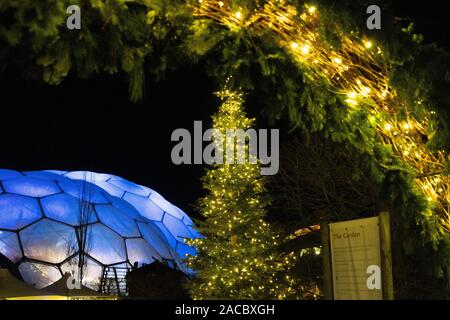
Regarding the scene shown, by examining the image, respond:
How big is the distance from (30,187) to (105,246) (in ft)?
15.8

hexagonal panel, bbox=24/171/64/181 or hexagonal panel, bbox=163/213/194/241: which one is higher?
hexagonal panel, bbox=24/171/64/181

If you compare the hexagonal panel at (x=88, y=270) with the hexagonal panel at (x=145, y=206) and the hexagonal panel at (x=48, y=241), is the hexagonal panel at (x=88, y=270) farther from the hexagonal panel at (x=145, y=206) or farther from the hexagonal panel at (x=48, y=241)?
the hexagonal panel at (x=145, y=206)

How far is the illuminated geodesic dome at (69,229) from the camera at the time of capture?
72.5ft

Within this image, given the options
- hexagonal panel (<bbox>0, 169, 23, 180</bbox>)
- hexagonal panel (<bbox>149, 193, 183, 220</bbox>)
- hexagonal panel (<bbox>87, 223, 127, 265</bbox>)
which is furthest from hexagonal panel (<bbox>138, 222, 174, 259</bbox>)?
hexagonal panel (<bbox>0, 169, 23, 180</bbox>)

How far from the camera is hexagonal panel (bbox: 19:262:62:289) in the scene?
69.3 feet

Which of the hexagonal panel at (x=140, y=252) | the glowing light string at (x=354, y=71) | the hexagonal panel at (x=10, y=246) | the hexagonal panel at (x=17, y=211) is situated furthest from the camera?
the hexagonal panel at (x=140, y=252)

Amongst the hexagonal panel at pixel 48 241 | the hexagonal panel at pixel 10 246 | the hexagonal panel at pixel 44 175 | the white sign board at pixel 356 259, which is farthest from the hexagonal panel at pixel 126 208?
the white sign board at pixel 356 259

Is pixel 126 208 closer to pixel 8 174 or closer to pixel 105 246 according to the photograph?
pixel 105 246

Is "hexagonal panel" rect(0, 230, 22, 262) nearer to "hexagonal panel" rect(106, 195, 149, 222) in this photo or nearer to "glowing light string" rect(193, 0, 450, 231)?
"hexagonal panel" rect(106, 195, 149, 222)

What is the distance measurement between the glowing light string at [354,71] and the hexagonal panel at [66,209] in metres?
20.8

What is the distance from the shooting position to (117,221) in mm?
25547

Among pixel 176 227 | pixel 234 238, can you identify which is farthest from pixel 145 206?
pixel 234 238

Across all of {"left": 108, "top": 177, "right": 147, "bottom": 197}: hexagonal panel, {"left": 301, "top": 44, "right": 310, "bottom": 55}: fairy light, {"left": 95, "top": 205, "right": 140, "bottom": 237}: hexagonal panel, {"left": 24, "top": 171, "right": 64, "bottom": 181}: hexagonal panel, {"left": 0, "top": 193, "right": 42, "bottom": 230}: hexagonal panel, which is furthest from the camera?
{"left": 108, "top": 177, "right": 147, "bottom": 197}: hexagonal panel
